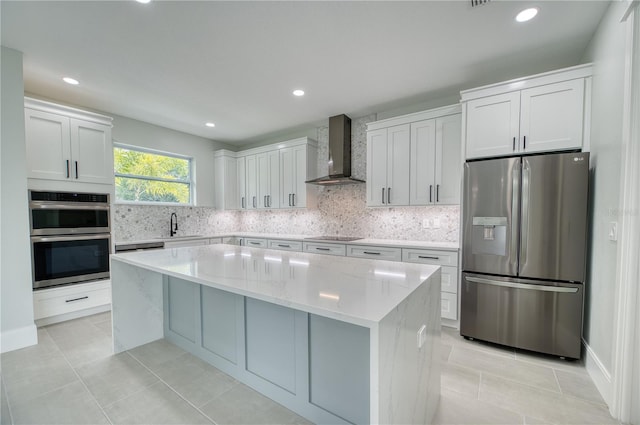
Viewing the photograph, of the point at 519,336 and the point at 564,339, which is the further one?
the point at 519,336

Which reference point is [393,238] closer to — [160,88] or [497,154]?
[497,154]

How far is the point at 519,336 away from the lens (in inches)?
92.4

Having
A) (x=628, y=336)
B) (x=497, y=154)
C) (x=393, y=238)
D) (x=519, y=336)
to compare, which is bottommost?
(x=519, y=336)

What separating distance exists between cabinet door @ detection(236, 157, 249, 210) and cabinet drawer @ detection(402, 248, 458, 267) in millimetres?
3300

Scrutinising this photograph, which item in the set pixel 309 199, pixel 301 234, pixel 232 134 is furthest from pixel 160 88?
pixel 301 234

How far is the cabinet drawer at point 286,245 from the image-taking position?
4.11 m

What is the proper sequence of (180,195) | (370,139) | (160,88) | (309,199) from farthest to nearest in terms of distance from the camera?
1. (180,195)
2. (309,199)
3. (370,139)
4. (160,88)

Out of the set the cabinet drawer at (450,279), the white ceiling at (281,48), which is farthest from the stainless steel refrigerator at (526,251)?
the white ceiling at (281,48)

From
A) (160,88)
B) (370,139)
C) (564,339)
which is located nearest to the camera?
(564,339)

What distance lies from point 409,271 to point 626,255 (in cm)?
128

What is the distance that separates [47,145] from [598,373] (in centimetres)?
547

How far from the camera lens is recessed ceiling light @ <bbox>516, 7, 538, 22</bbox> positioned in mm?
1887

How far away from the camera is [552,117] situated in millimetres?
2355

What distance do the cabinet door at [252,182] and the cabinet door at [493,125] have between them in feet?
11.8
